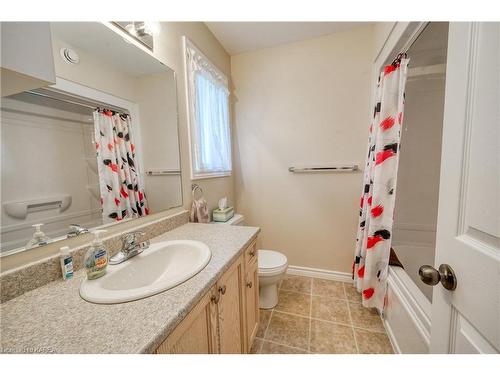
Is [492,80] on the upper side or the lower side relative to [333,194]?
upper

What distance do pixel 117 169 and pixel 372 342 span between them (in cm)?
188

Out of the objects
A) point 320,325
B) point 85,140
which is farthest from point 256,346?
point 85,140

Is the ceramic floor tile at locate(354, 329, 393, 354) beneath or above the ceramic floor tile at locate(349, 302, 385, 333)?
beneath

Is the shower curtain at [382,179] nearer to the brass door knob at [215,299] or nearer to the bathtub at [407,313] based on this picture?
the bathtub at [407,313]

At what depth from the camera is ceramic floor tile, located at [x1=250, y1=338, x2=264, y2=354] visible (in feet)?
3.89

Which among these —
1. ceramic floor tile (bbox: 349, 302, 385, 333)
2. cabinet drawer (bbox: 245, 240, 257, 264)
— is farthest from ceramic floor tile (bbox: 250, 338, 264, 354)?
ceramic floor tile (bbox: 349, 302, 385, 333)

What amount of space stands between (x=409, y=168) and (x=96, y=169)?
2490 mm

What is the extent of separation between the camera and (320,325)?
1.37 m

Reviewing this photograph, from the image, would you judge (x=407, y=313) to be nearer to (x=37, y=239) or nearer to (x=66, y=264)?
(x=66, y=264)

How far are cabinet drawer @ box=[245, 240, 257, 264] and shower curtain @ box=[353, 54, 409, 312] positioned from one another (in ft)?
2.76

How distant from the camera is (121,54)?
3.13 feet

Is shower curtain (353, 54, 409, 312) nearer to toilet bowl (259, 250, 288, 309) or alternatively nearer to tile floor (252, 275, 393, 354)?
tile floor (252, 275, 393, 354)

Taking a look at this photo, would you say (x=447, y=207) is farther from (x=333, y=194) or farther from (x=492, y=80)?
(x=333, y=194)
